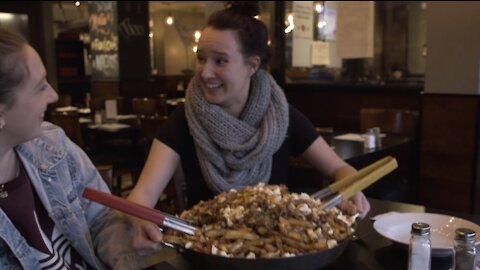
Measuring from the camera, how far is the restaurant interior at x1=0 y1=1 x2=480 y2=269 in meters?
3.62

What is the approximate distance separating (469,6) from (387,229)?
3042 millimetres

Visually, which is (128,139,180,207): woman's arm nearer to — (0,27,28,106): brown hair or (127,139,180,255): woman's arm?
(127,139,180,255): woman's arm

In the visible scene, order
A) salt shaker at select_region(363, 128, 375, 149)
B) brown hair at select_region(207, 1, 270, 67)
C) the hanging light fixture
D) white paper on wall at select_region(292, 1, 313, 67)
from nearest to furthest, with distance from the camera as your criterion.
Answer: brown hair at select_region(207, 1, 270, 67)
salt shaker at select_region(363, 128, 375, 149)
white paper on wall at select_region(292, 1, 313, 67)
the hanging light fixture

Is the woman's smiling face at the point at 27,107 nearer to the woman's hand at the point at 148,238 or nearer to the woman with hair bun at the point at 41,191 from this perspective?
the woman with hair bun at the point at 41,191

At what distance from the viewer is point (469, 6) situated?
361 cm

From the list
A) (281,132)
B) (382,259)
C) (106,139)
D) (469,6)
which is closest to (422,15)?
(469,6)

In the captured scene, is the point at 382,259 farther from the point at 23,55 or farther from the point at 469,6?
the point at 469,6

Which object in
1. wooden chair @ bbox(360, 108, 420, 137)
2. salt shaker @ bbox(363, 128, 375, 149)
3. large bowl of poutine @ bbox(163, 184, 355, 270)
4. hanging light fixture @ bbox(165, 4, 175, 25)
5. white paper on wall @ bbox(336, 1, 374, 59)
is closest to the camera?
large bowl of poutine @ bbox(163, 184, 355, 270)

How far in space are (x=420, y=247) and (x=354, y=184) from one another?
0.82 ft

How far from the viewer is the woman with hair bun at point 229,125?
154cm

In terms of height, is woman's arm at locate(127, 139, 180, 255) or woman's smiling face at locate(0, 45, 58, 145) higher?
woman's smiling face at locate(0, 45, 58, 145)

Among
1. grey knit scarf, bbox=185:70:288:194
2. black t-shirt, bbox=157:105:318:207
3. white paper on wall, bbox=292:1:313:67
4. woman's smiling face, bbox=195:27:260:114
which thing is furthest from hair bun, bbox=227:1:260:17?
white paper on wall, bbox=292:1:313:67

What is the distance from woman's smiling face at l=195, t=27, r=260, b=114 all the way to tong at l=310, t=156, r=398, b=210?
1.79ft

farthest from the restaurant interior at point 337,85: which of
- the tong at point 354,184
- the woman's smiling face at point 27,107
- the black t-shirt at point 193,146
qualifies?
the woman's smiling face at point 27,107
